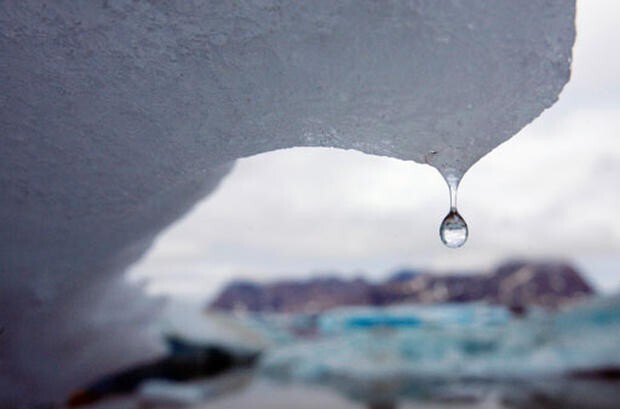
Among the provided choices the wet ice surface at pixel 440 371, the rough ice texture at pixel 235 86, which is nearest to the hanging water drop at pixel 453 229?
the rough ice texture at pixel 235 86

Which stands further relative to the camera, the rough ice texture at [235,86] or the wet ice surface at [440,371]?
the wet ice surface at [440,371]

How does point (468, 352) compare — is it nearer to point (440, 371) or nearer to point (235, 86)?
point (440, 371)

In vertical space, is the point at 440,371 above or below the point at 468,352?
below

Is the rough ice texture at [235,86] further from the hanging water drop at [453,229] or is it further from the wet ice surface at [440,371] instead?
the wet ice surface at [440,371]

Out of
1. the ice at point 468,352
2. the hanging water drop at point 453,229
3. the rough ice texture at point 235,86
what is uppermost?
the ice at point 468,352

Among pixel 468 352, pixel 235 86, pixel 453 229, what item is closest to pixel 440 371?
pixel 468 352

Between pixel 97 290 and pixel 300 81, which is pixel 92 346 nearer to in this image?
pixel 97 290

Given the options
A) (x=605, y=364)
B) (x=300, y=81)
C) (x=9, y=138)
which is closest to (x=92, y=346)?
(x=9, y=138)
